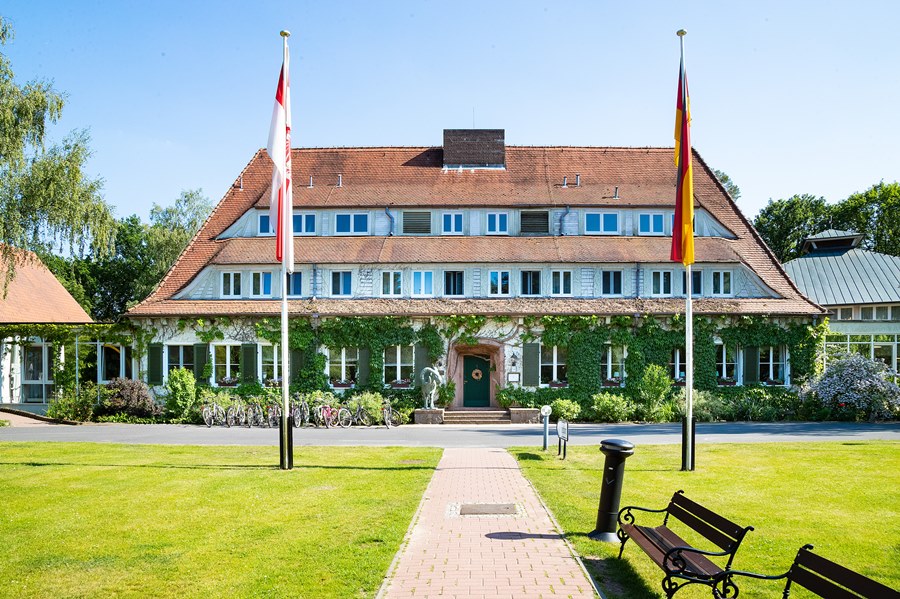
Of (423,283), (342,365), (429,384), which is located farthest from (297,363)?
(423,283)

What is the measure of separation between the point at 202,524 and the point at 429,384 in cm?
1844

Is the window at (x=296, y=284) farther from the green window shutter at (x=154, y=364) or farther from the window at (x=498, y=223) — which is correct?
the window at (x=498, y=223)

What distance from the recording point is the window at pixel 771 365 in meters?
31.4

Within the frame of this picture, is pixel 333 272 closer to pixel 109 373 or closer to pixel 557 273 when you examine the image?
pixel 557 273

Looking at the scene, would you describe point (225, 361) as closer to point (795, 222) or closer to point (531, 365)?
point (531, 365)

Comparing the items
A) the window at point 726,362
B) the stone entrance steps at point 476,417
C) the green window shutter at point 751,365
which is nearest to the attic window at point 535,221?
the stone entrance steps at point 476,417

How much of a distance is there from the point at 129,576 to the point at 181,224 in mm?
53311

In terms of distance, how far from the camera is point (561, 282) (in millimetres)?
32219

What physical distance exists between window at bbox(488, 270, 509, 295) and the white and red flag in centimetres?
1590

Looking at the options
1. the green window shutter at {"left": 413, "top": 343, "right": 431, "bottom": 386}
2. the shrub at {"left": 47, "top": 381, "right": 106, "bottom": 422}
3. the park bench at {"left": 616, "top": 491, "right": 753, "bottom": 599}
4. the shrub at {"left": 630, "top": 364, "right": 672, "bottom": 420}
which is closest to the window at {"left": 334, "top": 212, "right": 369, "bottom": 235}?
the green window shutter at {"left": 413, "top": 343, "right": 431, "bottom": 386}

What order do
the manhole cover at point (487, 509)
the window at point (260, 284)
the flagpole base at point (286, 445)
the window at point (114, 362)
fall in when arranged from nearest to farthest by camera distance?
the manhole cover at point (487, 509)
the flagpole base at point (286, 445)
the window at point (260, 284)
the window at point (114, 362)

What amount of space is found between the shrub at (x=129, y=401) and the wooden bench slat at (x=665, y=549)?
82.2 ft

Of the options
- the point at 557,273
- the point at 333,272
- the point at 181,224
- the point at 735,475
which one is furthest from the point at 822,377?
the point at 181,224

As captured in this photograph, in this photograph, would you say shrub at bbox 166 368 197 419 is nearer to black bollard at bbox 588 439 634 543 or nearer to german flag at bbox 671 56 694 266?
german flag at bbox 671 56 694 266
